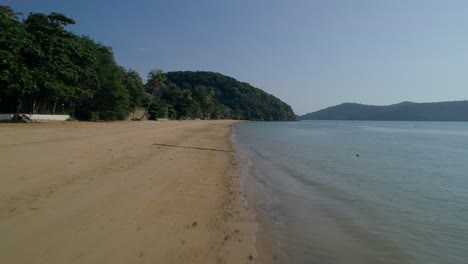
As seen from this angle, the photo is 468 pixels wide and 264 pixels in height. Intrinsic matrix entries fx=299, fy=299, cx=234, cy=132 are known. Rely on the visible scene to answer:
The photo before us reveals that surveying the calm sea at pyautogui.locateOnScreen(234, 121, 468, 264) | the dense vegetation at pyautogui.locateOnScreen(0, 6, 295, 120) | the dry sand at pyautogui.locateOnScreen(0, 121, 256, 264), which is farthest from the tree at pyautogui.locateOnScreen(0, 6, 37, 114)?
the calm sea at pyautogui.locateOnScreen(234, 121, 468, 264)

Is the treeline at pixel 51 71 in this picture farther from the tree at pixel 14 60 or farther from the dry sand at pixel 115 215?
the dry sand at pixel 115 215

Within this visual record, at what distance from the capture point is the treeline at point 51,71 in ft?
86.2

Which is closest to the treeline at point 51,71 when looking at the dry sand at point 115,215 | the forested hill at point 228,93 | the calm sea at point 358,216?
the dry sand at point 115,215

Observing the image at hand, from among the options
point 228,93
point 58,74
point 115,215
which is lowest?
point 115,215

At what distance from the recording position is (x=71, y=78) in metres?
32.4

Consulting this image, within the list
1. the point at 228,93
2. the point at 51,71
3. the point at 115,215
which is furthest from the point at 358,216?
the point at 228,93

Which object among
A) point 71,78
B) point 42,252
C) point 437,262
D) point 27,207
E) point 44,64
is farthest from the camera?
point 71,78

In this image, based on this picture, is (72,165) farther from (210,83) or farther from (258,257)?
(210,83)

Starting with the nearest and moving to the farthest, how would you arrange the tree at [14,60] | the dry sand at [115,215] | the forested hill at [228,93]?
the dry sand at [115,215]
the tree at [14,60]
the forested hill at [228,93]

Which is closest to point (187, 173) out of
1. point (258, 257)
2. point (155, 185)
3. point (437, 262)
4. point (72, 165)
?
point (155, 185)

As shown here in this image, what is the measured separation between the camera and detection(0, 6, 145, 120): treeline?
1035 inches

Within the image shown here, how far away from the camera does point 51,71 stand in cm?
3017

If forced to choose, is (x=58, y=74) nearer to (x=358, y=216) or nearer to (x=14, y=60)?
(x=14, y=60)

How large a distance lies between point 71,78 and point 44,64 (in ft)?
10.2
